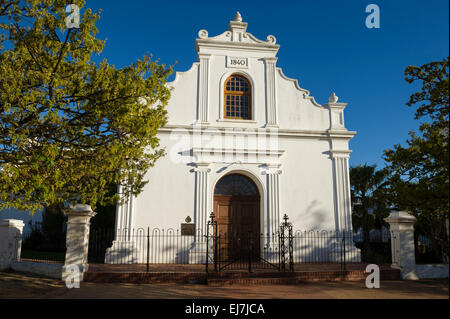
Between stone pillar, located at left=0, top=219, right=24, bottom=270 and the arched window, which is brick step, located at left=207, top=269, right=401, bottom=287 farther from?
the arched window

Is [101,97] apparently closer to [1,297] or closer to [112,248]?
[1,297]

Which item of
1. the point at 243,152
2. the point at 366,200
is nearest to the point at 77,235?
the point at 243,152

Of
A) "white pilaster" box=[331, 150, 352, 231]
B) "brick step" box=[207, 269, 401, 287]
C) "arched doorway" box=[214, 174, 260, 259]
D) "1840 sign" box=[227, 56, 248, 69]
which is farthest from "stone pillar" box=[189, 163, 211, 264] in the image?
"white pilaster" box=[331, 150, 352, 231]

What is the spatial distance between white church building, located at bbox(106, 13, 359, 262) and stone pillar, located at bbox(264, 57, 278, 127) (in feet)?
0.14

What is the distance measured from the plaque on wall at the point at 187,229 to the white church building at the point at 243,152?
0.06m

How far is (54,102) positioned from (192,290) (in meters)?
5.19

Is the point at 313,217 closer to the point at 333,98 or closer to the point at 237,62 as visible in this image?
the point at 333,98

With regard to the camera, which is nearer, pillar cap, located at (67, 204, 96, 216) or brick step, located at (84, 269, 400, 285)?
brick step, located at (84, 269, 400, 285)

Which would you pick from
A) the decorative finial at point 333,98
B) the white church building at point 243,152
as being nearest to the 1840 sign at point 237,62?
the white church building at point 243,152

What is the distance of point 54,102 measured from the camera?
645 cm

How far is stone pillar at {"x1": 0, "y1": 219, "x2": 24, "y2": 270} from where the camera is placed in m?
11.0

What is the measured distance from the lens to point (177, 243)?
12.9 metres

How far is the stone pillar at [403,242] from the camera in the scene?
411 inches
